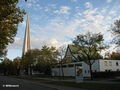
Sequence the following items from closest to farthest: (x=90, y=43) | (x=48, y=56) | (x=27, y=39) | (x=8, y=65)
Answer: (x=90, y=43) < (x=48, y=56) < (x=8, y=65) < (x=27, y=39)

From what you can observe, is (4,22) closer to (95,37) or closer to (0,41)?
(0,41)

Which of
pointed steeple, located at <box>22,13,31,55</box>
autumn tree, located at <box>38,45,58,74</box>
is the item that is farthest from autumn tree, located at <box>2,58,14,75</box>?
autumn tree, located at <box>38,45,58,74</box>

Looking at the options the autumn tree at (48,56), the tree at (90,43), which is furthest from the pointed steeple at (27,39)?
the tree at (90,43)

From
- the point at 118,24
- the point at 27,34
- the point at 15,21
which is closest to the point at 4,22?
the point at 15,21

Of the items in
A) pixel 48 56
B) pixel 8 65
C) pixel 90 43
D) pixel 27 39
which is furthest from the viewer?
pixel 27 39

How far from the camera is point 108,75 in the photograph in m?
41.5

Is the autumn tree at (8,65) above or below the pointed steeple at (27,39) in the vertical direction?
below

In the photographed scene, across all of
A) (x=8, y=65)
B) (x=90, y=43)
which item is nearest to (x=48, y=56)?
(x=90, y=43)

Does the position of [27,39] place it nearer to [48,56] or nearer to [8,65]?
[8,65]

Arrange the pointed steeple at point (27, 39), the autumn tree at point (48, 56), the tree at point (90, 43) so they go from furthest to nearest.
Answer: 1. the pointed steeple at point (27, 39)
2. the autumn tree at point (48, 56)
3. the tree at point (90, 43)

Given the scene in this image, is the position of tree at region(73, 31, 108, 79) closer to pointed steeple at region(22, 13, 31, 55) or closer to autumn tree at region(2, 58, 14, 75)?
autumn tree at region(2, 58, 14, 75)

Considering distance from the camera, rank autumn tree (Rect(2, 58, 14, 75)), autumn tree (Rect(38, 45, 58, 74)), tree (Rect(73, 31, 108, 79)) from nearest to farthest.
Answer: tree (Rect(73, 31, 108, 79)) < autumn tree (Rect(38, 45, 58, 74)) < autumn tree (Rect(2, 58, 14, 75))

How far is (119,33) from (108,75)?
1701cm

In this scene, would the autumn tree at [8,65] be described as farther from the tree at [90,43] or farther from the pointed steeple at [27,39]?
the tree at [90,43]
